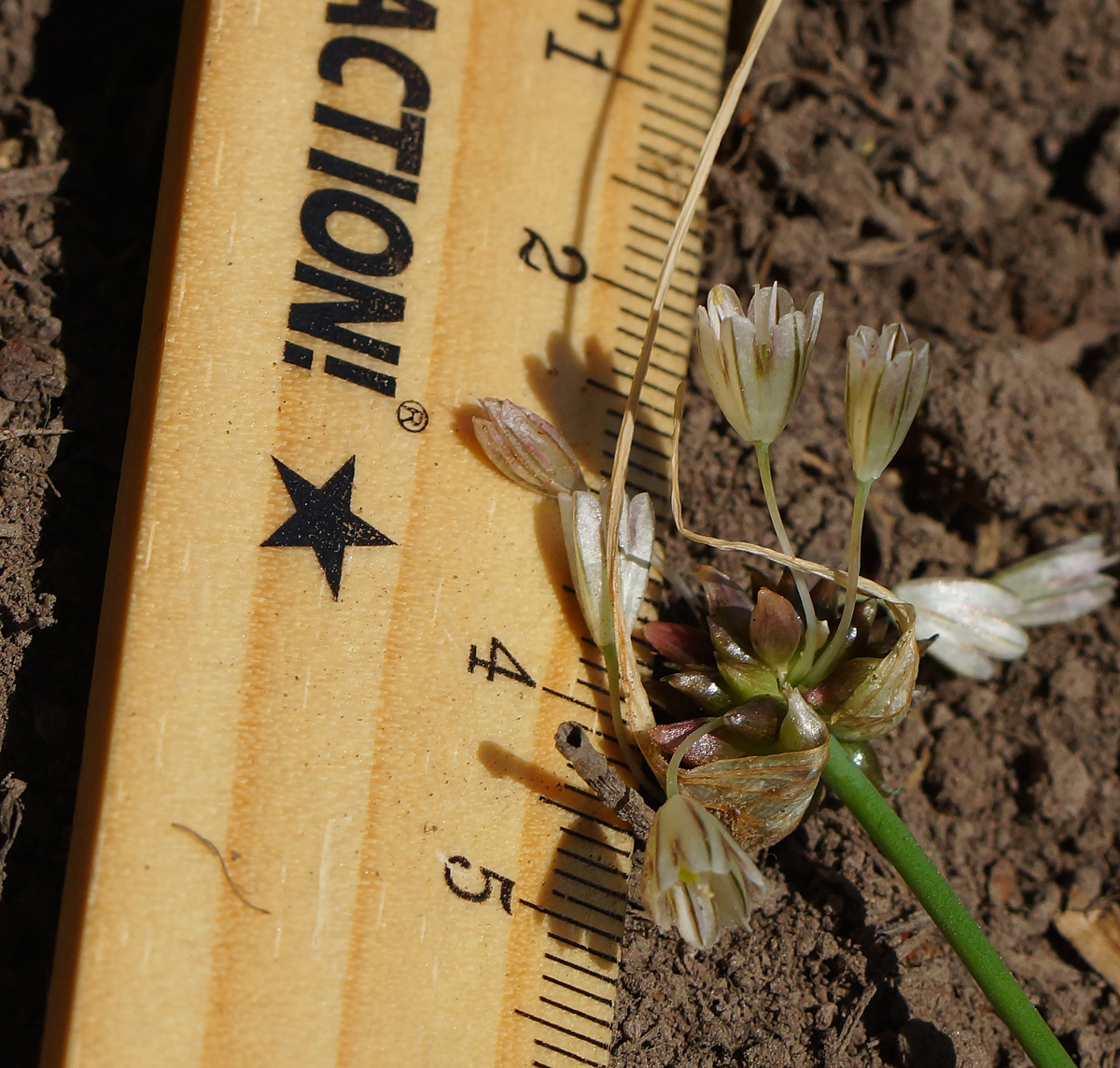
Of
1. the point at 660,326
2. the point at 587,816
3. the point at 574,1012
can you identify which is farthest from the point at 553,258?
the point at 574,1012

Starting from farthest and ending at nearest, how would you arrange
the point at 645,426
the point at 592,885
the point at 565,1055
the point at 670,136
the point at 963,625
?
1. the point at 670,136
2. the point at 963,625
3. the point at 645,426
4. the point at 592,885
5. the point at 565,1055

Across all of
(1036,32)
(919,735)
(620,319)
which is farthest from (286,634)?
(1036,32)

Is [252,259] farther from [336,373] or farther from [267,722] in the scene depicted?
[267,722]

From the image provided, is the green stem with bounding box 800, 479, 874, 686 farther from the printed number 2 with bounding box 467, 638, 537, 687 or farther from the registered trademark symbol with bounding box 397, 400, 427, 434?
the registered trademark symbol with bounding box 397, 400, 427, 434

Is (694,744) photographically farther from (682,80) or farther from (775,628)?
(682,80)

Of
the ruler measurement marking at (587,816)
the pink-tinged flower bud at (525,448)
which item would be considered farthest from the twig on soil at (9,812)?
the pink-tinged flower bud at (525,448)

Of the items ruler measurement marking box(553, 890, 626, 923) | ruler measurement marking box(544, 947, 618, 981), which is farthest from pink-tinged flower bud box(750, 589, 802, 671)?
ruler measurement marking box(544, 947, 618, 981)
